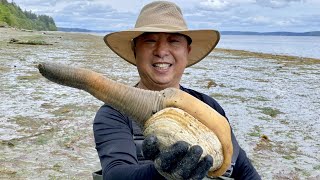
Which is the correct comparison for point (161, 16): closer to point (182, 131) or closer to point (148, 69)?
point (148, 69)

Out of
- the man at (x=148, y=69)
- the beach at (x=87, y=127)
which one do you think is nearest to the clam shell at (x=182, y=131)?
the man at (x=148, y=69)

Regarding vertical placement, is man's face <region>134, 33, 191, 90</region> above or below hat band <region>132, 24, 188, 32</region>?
below

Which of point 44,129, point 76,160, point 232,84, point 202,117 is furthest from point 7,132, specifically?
point 232,84

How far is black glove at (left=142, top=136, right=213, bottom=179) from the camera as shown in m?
1.84

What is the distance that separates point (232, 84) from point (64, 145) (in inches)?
367

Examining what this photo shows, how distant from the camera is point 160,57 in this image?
9.54 ft

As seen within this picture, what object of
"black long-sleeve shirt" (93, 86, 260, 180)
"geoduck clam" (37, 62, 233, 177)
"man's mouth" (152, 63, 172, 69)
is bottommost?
"black long-sleeve shirt" (93, 86, 260, 180)

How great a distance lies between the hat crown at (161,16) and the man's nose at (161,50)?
114 mm

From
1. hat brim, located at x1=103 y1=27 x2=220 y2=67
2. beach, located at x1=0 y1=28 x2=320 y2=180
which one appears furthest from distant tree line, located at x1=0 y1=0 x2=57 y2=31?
hat brim, located at x1=103 y1=27 x2=220 y2=67

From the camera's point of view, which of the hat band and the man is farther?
the hat band

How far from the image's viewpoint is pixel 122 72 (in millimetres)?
16922

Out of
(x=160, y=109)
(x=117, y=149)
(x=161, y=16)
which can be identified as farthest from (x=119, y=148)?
(x=161, y=16)

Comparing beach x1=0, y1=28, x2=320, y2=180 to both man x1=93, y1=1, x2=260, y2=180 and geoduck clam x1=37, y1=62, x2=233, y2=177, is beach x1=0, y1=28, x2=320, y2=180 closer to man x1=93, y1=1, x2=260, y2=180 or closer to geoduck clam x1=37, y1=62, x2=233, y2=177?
man x1=93, y1=1, x2=260, y2=180

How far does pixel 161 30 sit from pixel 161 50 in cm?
15
